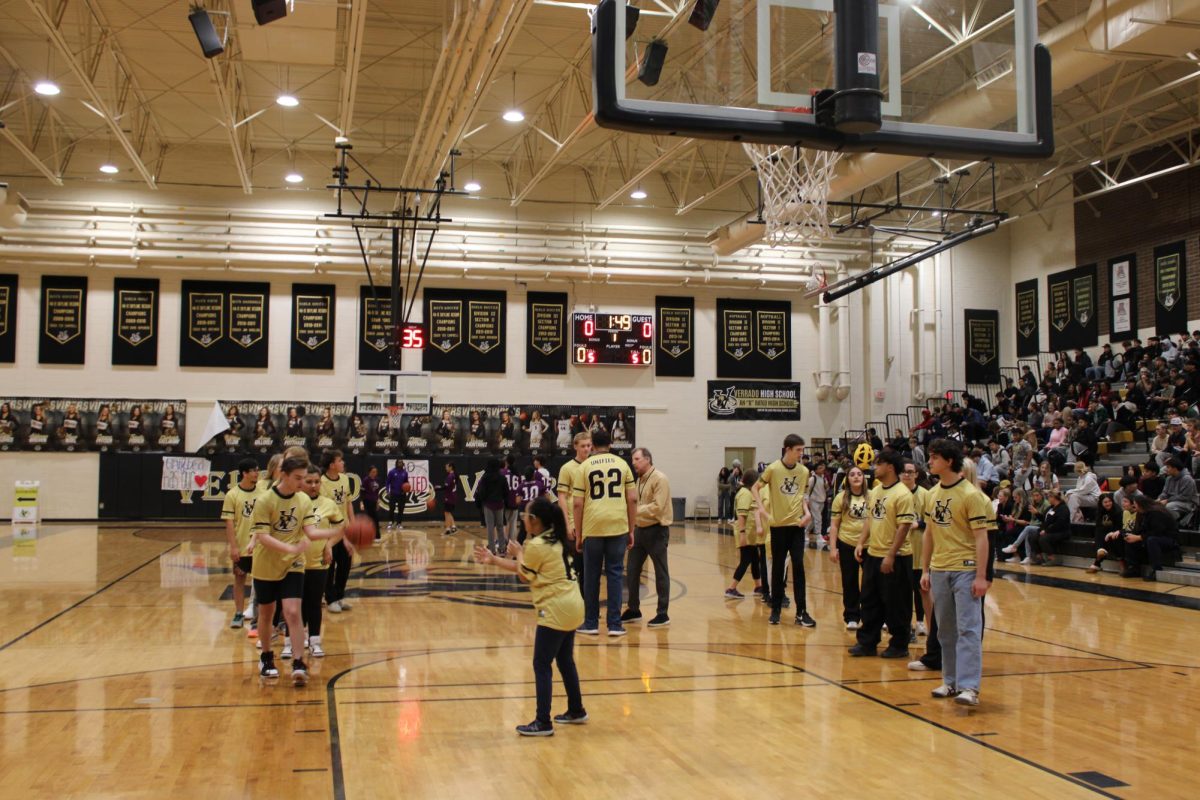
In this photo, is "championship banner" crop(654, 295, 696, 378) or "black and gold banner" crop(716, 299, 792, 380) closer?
"championship banner" crop(654, 295, 696, 378)

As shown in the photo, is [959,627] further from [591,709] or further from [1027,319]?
[1027,319]

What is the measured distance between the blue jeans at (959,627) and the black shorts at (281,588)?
413 cm

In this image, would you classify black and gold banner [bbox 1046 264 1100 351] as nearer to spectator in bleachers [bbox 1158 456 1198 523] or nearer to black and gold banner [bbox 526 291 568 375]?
spectator in bleachers [bbox 1158 456 1198 523]

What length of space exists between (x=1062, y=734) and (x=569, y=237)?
20848 millimetres

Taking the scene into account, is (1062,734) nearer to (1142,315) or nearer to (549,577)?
(549,577)

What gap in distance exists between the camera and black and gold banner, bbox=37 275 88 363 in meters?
23.1

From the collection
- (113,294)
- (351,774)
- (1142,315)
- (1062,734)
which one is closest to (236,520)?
(351,774)

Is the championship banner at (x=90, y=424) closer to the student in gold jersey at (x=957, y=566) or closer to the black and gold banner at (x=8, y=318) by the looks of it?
the black and gold banner at (x=8, y=318)

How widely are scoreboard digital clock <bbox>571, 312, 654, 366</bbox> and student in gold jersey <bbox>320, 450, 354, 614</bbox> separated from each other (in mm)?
15180

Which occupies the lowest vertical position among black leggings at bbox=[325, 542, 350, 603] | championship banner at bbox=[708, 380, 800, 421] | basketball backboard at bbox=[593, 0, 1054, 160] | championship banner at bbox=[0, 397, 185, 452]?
black leggings at bbox=[325, 542, 350, 603]

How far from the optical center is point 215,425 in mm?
23047

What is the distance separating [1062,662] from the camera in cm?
748

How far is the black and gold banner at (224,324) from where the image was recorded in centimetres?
2366

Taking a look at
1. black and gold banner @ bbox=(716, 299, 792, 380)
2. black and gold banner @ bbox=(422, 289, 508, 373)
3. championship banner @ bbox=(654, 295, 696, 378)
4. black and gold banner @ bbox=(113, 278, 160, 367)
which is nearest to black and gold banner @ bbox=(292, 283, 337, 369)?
black and gold banner @ bbox=(422, 289, 508, 373)
